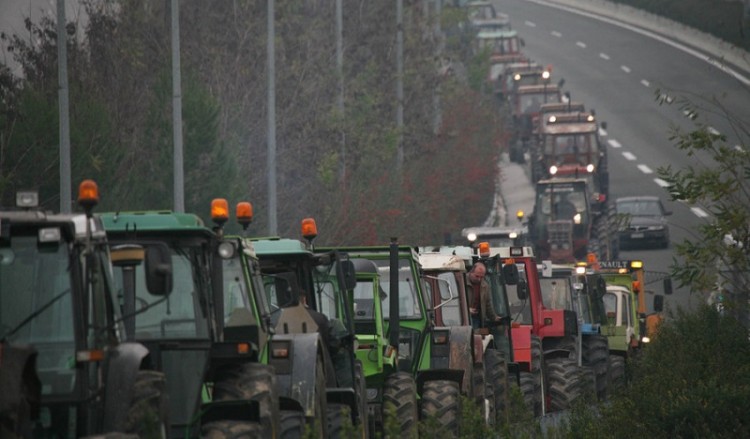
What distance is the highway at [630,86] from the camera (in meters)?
71.5

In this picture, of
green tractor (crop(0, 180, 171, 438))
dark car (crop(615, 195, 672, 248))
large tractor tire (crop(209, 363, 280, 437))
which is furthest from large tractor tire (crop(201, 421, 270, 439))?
dark car (crop(615, 195, 672, 248))

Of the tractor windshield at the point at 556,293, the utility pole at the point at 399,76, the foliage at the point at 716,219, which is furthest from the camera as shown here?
the utility pole at the point at 399,76

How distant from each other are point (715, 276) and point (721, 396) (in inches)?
154

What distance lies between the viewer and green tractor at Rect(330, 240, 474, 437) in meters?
17.5

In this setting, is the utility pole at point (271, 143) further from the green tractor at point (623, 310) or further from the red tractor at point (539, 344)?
the red tractor at point (539, 344)

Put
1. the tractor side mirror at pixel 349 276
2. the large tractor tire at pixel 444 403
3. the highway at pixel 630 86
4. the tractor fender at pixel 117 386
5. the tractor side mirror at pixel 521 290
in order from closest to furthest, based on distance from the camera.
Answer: the tractor fender at pixel 117 386
the tractor side mirror at pixel 349 276
the large tractor tire at pixel 444 403
the tractor side mirror at pixel 521 290
the highway at pixel 630 86

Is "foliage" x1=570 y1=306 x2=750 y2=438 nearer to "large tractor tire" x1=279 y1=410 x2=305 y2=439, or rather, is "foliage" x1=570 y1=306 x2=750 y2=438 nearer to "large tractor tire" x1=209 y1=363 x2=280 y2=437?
"large tractor tire" x1=279 y1=410 x2=305 y2=439

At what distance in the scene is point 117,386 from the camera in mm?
10898

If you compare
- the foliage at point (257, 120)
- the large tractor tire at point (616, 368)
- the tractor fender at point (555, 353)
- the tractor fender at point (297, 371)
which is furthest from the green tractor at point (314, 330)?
the large tractor tire at point (616, 368)

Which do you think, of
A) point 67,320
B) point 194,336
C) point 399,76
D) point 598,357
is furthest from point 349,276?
point 399,76

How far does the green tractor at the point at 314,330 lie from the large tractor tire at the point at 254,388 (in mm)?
1215

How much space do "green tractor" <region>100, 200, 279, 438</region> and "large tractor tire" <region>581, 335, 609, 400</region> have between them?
1677 centimetres

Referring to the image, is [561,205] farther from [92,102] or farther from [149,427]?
[149,427]

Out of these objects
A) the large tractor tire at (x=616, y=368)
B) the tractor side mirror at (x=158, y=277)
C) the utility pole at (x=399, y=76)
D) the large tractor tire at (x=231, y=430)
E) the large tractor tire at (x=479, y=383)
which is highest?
the utility pole at (x=399, y=76)
